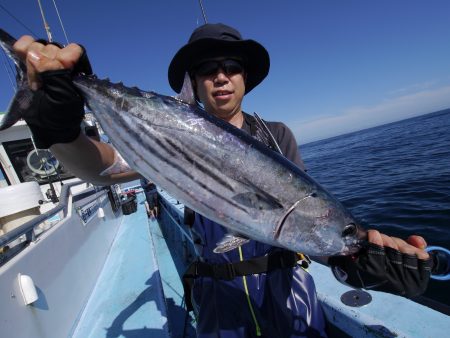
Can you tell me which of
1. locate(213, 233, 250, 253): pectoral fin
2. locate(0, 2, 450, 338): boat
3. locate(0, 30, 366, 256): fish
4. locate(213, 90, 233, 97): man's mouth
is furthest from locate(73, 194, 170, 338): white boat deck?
locate(213, 90, 233, 97): man's mouth

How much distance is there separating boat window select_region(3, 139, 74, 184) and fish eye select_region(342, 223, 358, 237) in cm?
885

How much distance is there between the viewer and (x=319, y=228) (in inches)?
62.6

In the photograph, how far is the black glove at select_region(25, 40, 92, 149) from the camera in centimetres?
148

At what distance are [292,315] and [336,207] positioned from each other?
939mm

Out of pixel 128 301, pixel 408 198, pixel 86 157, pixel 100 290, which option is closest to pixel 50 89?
pixel 86 157

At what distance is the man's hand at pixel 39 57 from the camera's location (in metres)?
1.47

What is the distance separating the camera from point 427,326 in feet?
6.51

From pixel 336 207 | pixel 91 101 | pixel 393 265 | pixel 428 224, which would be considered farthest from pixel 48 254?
pixel 428 224

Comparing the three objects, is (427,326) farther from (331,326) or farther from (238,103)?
(238,103)

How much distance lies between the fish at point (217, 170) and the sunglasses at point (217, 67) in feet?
2.03

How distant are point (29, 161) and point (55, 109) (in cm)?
880

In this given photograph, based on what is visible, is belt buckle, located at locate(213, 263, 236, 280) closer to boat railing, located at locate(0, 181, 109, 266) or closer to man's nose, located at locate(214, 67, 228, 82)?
man's nose, located at locate(214, 67, 228, 82)

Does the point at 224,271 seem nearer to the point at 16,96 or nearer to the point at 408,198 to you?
the point at 16,96

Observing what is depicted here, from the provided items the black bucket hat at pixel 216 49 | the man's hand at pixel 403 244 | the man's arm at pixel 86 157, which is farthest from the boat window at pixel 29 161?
the man's hand at pixel 403 244
